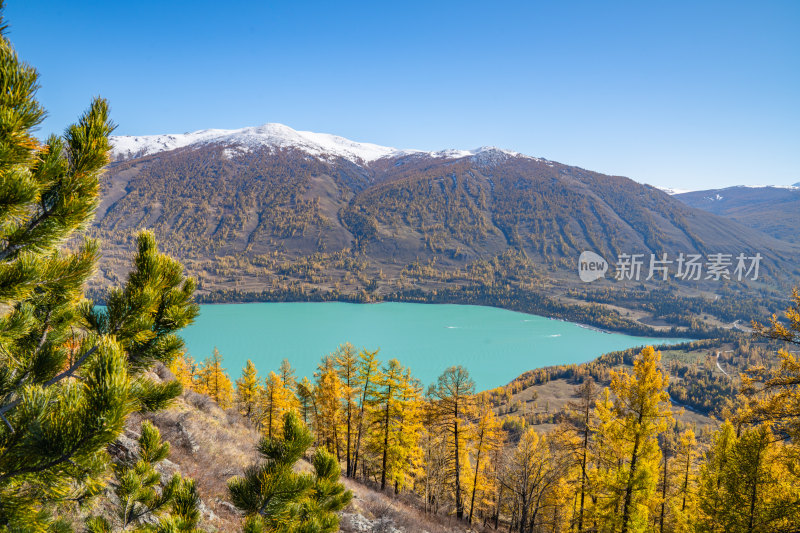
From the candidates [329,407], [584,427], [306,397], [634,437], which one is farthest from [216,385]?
[634,437]

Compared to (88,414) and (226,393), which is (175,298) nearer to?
(88,414)

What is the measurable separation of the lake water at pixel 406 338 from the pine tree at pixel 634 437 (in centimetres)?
7894

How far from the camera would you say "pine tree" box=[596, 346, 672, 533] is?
44.0ft

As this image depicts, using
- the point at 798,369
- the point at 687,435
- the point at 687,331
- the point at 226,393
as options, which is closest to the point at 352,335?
the point at 226,393

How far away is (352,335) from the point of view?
137m

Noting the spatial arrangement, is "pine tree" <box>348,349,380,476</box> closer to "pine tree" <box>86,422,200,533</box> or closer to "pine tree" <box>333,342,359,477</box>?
"pine tree" <box>333,342,359,477</box>

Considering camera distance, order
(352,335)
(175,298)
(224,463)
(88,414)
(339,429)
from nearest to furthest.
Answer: (88,414) < (175,298) < (224,463) < (339,429) < (352,335)

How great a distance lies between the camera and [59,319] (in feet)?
8.27

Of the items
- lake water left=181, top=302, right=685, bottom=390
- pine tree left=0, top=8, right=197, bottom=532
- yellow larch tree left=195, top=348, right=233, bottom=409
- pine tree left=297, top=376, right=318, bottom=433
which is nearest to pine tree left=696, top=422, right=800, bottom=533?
pine tree left=0, top=8, right=197, bottom=532

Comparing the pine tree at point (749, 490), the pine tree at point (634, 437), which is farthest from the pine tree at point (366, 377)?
the pine tree at point (749, 490)

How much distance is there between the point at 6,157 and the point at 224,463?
410 inches

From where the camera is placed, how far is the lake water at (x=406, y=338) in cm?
10938

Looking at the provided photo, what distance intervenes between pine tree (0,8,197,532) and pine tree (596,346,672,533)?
598 inches

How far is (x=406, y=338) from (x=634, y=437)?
Result: 126358mm
